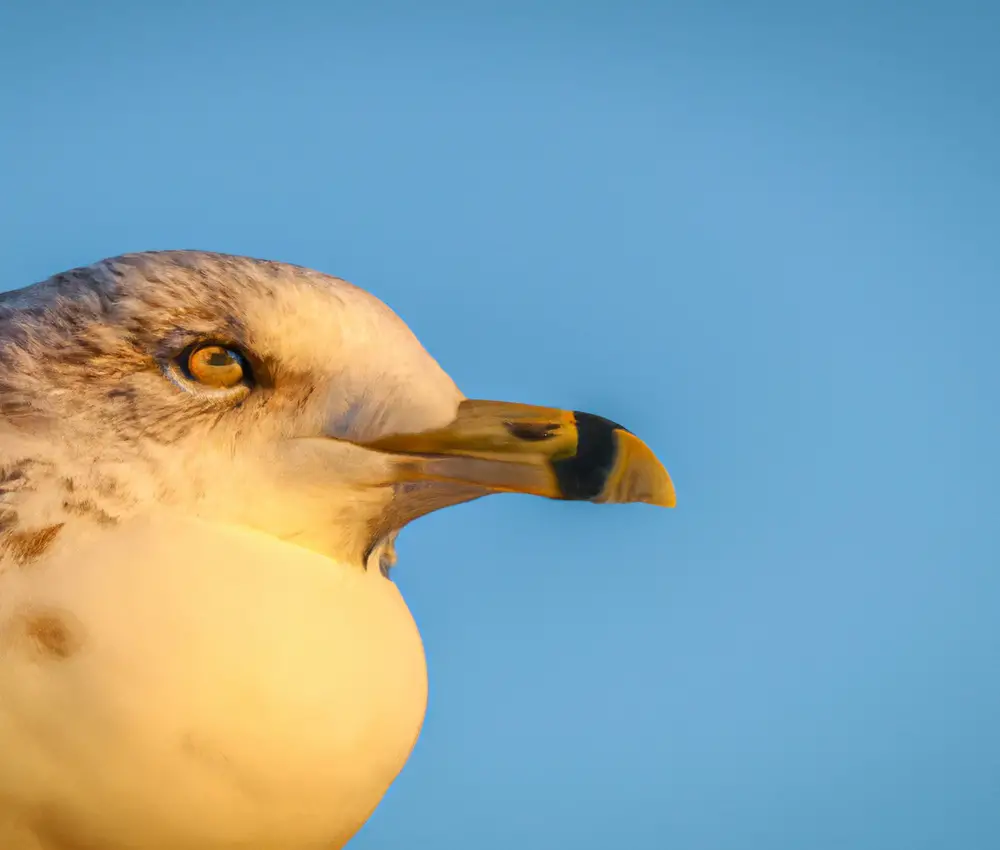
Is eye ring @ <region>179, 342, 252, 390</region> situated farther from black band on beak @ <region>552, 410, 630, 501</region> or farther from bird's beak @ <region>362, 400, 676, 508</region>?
black band on beak @ <region>552, 410, 630, 501</region>

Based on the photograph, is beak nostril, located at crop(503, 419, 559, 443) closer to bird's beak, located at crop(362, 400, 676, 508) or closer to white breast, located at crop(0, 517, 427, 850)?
bird's beak, located at crop(362, 400, 676, 508)

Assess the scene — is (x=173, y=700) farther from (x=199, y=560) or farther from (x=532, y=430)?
(x=532, y=430)

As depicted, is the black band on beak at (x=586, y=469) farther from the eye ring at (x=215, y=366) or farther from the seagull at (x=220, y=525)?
the eye ring at (x=215, y=366)

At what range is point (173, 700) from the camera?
662 mm

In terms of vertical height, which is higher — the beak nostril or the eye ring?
the beak nostril

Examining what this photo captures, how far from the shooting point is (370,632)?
2.45 ft

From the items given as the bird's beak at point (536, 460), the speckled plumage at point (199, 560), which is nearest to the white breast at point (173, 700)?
the speckled plumage at point (199, 560)

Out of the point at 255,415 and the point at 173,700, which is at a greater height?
the point at 255,415

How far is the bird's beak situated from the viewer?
73 centimetres

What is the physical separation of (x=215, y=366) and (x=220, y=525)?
0.10 meters

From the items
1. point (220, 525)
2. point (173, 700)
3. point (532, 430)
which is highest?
point (532, 430)

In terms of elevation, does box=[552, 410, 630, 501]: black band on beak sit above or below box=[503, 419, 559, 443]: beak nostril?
below

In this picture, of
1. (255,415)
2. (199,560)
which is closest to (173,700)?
(199,560)

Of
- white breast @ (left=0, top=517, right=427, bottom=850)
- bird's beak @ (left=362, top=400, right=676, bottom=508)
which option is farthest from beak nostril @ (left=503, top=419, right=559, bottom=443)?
white breast @ (left=0, top=517, right=427, bottom=850)
